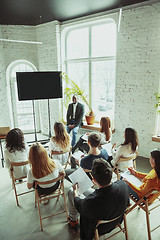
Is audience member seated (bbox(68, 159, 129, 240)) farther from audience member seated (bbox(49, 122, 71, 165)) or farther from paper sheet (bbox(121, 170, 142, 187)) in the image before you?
audience member seated (bbox(49, 122, 71, 165))

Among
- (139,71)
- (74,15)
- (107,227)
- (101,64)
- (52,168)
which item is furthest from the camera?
(101,64)

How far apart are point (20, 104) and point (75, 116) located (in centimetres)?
213

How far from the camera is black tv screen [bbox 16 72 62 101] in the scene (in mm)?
4211

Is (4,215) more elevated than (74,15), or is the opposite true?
(74,15)

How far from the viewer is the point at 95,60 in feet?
16.2

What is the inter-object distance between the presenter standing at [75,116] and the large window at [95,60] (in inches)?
28.8

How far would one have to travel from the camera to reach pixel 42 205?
278 centimetres

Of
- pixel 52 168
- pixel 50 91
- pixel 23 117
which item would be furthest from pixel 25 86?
pixel 52 168

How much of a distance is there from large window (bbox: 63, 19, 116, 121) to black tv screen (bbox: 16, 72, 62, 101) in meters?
0.98

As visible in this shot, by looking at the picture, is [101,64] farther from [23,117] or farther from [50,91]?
[23,117]

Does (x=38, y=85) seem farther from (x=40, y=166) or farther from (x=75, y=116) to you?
(x=40, y=166)

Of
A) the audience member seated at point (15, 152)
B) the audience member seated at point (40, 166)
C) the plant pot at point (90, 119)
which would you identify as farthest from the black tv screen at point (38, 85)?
the audience member seated at point (40, 166)

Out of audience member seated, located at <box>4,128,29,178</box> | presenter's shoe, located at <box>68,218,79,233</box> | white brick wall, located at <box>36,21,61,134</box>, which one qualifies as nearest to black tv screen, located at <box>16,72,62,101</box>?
white brick wall, located at <box>36,21,61,134</box>

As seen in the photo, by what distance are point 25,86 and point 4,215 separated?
274cm
